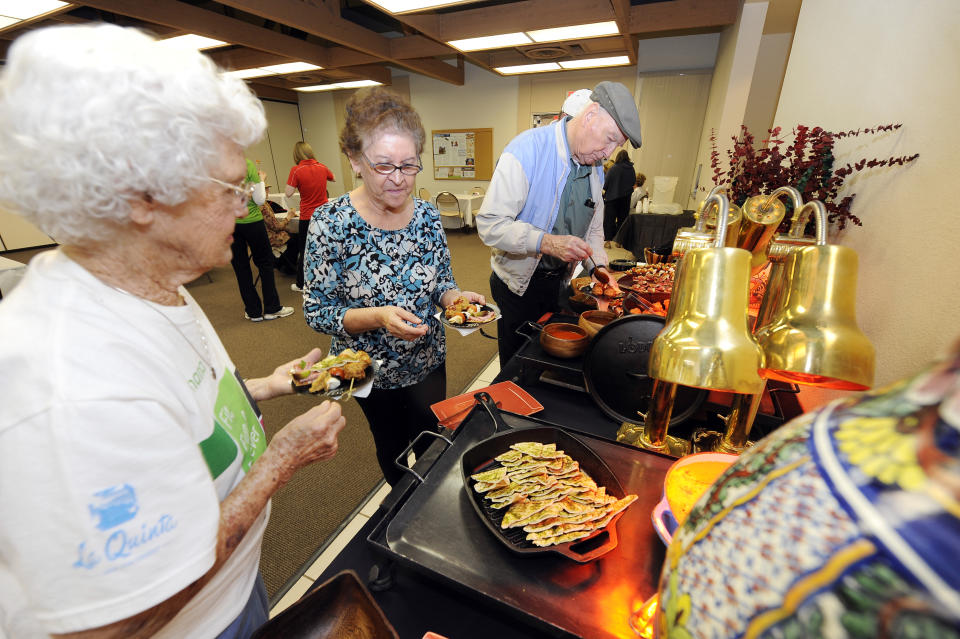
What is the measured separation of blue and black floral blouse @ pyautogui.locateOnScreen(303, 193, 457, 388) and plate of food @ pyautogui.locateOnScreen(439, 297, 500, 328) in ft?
0.29

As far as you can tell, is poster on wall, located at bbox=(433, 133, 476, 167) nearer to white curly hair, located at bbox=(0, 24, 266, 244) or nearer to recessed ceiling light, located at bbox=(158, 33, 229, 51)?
recessed ceiling light, located at bbox=(158, 33, 229, 51)

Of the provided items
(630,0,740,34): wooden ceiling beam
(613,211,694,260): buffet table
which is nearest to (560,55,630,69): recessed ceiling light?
(630,0,740,34): wooden ceiling beam

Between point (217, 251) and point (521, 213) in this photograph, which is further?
Answer: point (521, 213)

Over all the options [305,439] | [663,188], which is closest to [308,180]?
[305,439]

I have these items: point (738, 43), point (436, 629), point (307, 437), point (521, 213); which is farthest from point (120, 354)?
point (738, 43)

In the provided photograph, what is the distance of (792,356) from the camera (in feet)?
1.61

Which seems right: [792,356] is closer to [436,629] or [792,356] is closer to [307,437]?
[436,629]

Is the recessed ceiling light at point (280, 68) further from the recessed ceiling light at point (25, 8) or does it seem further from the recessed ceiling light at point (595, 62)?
the recessed ceiling light at point (595, 62)

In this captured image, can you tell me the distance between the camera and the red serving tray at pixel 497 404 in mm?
1283

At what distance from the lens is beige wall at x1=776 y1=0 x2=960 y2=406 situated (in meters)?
0.95

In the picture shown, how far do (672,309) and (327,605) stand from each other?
775 millimetres

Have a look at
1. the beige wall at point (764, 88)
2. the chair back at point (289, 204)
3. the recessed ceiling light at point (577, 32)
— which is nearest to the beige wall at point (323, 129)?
the chair back at point (289, 204)

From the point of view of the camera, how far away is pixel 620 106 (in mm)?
1985

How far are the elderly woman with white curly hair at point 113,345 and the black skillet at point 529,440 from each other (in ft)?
1.45
